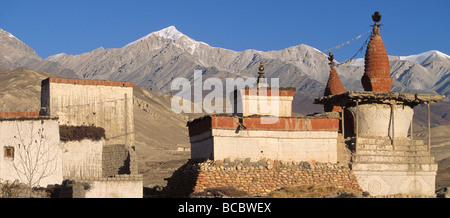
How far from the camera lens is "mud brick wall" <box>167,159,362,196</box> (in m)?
28.2

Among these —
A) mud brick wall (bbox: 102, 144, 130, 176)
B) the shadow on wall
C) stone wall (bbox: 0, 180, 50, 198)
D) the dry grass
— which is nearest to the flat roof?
the dry grass

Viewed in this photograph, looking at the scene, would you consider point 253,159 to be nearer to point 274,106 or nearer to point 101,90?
point 274,106

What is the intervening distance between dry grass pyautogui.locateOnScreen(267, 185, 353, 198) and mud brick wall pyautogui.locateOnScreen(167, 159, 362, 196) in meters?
0.56

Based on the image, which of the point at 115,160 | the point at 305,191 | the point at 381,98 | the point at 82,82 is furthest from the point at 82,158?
the point at 381,98

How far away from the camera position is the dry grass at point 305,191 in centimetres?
2734

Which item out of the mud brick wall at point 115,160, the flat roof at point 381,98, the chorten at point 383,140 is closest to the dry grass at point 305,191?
the chorten at point 383,140

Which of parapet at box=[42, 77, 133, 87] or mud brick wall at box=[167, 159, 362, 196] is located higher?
parapet at box=[42, 77, 133, 87]

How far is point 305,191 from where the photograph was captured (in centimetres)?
2778

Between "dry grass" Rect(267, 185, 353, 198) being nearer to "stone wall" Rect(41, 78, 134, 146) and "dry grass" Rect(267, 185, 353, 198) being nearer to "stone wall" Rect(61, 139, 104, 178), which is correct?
"stone wall" Rect(61, 139, 104, 178)

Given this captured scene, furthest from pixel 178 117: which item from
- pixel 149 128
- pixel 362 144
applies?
pixel 362 144

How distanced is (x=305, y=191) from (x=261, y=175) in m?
2.01

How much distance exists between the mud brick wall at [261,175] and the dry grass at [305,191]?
555mm

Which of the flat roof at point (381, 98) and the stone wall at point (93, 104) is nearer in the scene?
the flat roof at point (381, 98)

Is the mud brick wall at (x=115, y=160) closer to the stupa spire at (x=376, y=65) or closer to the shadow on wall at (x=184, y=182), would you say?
the shadow on wall at (x=184, y=182)
